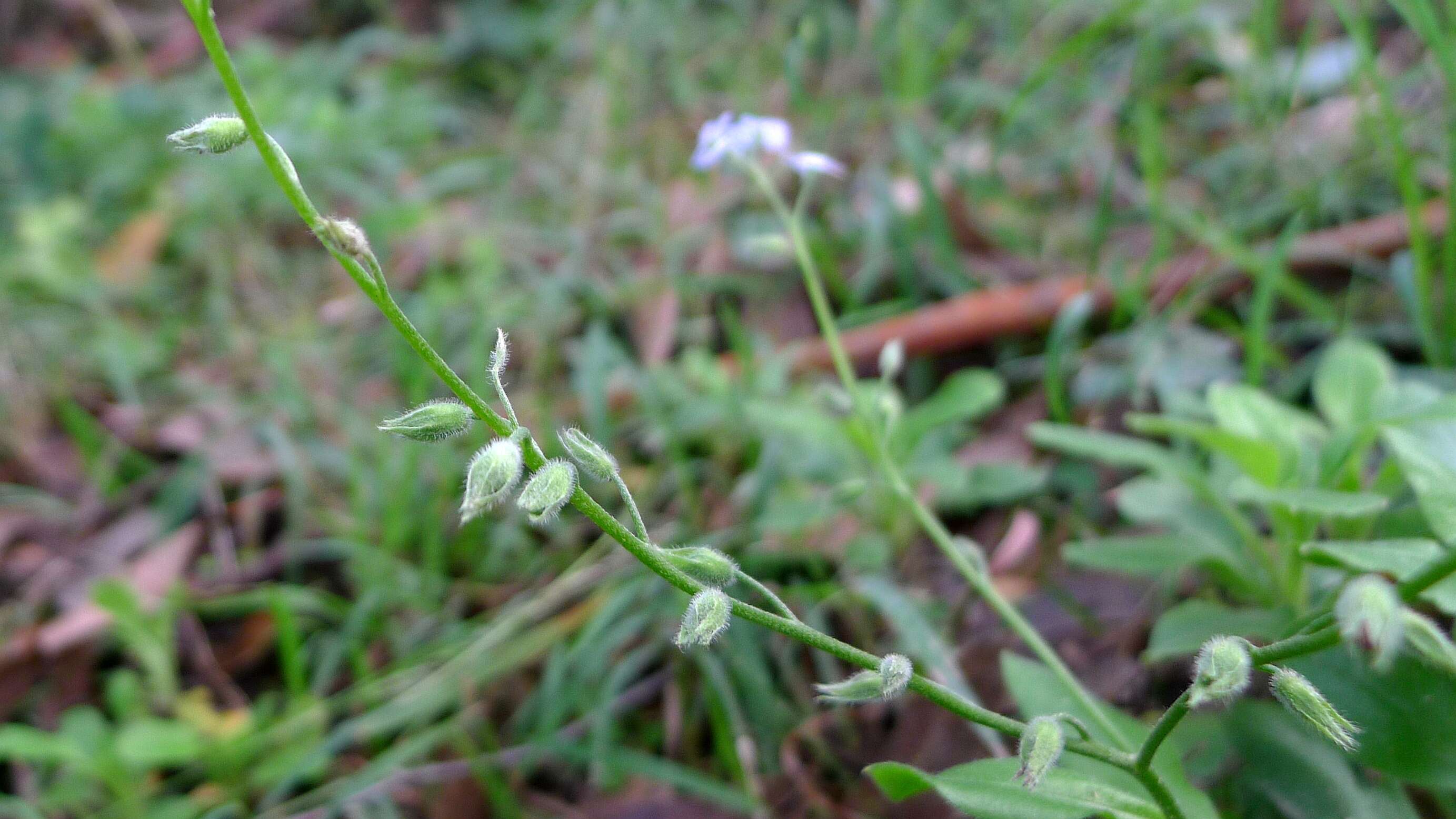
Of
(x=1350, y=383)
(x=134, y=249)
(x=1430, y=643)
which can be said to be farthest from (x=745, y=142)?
(x=134, y=249)

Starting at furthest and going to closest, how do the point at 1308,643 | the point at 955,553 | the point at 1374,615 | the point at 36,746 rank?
the point at 36,746, the point at 955,553, the point at 1308,643, the point at 1374,615

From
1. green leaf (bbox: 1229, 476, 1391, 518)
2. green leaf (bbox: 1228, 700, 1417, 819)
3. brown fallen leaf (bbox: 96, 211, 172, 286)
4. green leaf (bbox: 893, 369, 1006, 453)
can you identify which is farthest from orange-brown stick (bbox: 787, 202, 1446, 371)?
brown fallen leaf (bbox: 96, 211, 172, 286)

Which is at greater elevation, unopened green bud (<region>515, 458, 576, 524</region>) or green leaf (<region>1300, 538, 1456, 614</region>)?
unopened green bud (<region>515, 458, 576, 524</region>)

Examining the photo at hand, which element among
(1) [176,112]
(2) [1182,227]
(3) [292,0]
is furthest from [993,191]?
(3) [292,0]

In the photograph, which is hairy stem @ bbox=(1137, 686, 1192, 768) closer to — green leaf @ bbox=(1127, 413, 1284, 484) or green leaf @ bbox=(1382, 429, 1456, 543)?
green leaf @ bbox=(1382, 429, 1456, 543)

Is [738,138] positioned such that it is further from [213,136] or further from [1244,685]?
[1244,685]

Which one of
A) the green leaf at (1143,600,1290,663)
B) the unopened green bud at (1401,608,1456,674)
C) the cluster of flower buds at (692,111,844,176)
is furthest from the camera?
the cluster of flower buds at (692,111,844,176)
